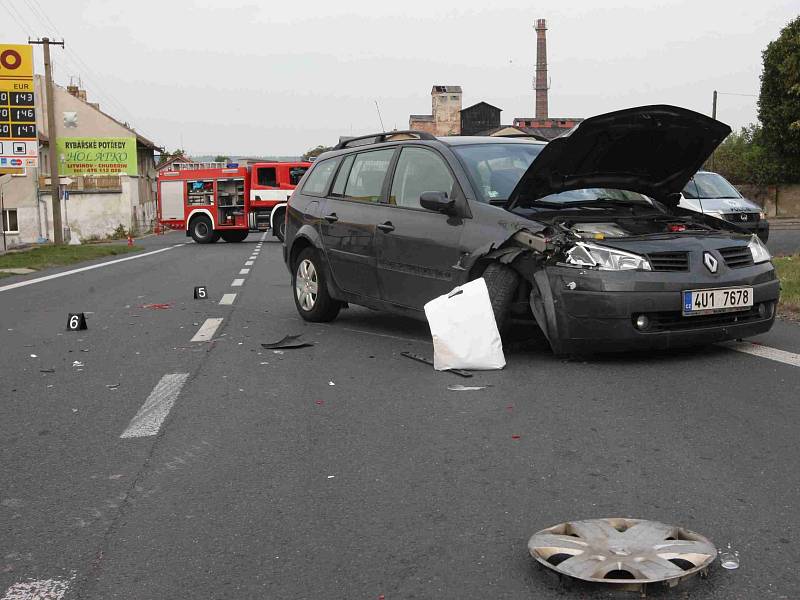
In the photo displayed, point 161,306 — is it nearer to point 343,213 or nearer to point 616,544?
point 343,213

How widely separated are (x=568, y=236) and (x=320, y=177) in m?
3.59

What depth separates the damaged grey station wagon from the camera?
6.36 m

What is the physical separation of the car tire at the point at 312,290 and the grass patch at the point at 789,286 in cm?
416

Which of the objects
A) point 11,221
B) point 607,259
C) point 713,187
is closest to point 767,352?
point 607,259

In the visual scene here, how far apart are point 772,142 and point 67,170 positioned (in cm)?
4367

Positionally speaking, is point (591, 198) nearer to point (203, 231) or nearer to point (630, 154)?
point (630, 154)

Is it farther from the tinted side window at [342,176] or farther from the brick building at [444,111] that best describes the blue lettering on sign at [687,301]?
the brick building at [444,111]

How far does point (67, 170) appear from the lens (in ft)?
214

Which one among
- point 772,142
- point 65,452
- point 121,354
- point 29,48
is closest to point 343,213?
point 121,354

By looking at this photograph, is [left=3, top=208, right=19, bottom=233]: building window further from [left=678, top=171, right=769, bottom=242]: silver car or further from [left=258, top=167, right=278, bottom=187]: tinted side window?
[left=678, top=171, right=769, bottom=242]: silver car

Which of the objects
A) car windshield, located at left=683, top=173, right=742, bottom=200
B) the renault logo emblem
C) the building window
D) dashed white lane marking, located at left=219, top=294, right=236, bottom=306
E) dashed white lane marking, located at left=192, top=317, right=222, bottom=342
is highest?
car windshield, located at left=683, top=173, right=742, bottom=200

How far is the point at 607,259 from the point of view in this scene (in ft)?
20.8

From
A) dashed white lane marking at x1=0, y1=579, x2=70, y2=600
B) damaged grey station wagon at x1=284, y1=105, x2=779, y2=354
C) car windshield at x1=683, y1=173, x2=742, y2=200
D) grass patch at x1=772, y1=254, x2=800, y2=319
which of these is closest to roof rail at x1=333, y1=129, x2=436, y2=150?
damaged grey station wagon at x1=284, y1=105, x2=779, y2=354

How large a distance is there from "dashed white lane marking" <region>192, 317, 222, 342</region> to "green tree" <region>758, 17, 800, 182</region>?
45919 mm
